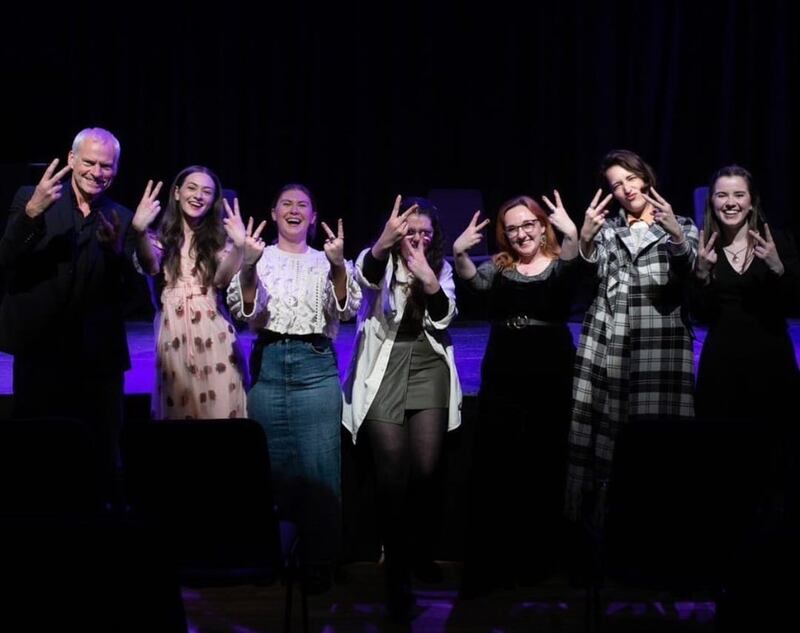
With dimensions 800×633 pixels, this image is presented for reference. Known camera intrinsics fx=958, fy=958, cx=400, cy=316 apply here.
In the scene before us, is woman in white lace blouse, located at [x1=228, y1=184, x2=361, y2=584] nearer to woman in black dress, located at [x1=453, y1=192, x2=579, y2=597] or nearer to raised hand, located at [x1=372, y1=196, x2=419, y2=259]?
raised hand, located at [x1=372, y1=196, x2=419, y2=259]

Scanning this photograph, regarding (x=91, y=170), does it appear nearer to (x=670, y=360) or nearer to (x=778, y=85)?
(x=670, y=360)

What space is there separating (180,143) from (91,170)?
178 inches

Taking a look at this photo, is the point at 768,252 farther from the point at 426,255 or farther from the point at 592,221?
the point at 426,255

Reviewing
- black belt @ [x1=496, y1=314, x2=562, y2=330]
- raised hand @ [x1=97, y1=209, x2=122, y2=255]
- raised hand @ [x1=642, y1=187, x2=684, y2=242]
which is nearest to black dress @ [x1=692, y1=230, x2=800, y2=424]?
raised hand @ [x1=642, y1=187, x2=684, y2=242]

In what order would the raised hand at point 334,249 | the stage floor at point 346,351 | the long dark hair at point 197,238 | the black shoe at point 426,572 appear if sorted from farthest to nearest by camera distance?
1. the stage floor at point 346,351
2. the black shoe at point 426,572
3. the long dark hair at point 197,238
4. the raised hand at point 334,249

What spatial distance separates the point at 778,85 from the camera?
7359 millimetres

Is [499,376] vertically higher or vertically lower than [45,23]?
lower

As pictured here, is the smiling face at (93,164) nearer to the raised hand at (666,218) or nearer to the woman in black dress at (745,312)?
the raised hand at (666,218)

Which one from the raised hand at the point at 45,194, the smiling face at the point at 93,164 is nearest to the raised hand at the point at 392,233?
the smiling face at the point at 93,164

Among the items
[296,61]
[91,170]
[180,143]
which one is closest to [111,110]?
[180,143]

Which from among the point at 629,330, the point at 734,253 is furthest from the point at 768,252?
the point at 629,330

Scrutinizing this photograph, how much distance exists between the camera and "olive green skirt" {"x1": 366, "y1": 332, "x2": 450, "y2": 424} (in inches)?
137

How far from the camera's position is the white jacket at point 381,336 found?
3.49 m

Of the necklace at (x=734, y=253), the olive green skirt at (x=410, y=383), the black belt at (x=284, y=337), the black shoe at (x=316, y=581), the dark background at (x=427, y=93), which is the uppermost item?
the dark background at (x=427, y=93)
